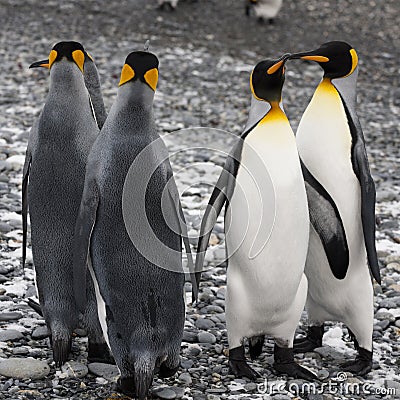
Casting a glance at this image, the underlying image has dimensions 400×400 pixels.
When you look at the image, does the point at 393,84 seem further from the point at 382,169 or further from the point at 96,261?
the point at 96,261

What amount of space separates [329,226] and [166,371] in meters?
0.93

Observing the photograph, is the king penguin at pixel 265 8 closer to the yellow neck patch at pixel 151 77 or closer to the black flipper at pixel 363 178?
the black flipper at pixel 363 178

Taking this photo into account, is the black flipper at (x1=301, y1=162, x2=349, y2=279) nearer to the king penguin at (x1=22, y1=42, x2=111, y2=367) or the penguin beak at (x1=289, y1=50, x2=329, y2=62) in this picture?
the penguin beak at (x1=289, y1=50, x2=329, y2=62)

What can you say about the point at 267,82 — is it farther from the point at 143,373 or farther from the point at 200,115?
the point at 200,115

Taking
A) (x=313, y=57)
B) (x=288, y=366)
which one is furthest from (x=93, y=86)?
(x=288, y=366)

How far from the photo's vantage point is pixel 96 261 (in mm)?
2916

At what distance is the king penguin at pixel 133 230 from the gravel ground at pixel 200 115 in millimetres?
267

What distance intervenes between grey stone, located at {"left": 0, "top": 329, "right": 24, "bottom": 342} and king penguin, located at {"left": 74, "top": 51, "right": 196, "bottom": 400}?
0.66 meters

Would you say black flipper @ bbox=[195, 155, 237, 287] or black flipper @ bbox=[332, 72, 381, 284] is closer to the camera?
black flipper @ bbox=[195, 155, 237, 287]

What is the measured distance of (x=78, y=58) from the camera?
3.20 metres

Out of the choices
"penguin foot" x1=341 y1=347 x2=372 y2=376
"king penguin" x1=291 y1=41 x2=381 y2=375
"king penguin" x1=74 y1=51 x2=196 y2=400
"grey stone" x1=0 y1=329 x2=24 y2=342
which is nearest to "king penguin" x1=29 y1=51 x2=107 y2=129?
"king penguin" x1=74 y1=51 x2=196 y2=400

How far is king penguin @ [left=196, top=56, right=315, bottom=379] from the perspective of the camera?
10.5 feet

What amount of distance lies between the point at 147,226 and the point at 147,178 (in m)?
0.17

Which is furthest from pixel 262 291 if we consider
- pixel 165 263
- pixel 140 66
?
pixel 140 66
